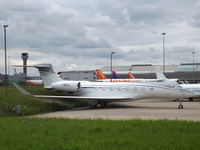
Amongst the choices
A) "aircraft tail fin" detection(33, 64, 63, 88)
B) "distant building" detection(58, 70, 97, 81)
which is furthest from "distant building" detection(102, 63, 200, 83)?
"aircraft tail fin" detection(33, 64, 63, 88)

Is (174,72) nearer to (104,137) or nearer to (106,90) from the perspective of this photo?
(106,90)

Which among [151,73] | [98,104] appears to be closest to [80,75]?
[151,73]

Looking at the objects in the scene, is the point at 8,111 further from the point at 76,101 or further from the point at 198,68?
the point at 198,68

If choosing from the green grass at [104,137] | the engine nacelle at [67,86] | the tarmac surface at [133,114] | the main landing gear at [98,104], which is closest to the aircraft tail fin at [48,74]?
the engine nacelle at [67,86]

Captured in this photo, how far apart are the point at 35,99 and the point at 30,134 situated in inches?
757

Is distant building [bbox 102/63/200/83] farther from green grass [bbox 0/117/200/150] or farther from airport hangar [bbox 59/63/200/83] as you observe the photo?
green grass [bbox 0/117/200/150]

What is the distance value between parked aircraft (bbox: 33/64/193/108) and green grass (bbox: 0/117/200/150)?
16.4m

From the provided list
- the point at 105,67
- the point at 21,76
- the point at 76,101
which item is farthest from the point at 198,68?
the point at 76,101

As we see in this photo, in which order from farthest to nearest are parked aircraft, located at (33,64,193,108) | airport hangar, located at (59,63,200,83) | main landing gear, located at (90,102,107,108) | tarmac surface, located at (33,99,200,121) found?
airport hangar, located at (59,63,200,83), main landing gear, located at (90,102,107,108), parked aircraft, located at (33,64,193,108), tarmac surface, located at (33,99,200,121)

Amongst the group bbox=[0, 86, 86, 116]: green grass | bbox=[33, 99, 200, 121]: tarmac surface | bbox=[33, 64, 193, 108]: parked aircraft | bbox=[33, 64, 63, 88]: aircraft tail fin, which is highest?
bbox=[33, 64, 63, 88]: aircraft tail fin

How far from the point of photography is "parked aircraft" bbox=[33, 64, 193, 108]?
1179 inches

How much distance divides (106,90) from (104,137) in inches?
835

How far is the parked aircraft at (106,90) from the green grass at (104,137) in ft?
53.8

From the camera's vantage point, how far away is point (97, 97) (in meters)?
31.0
